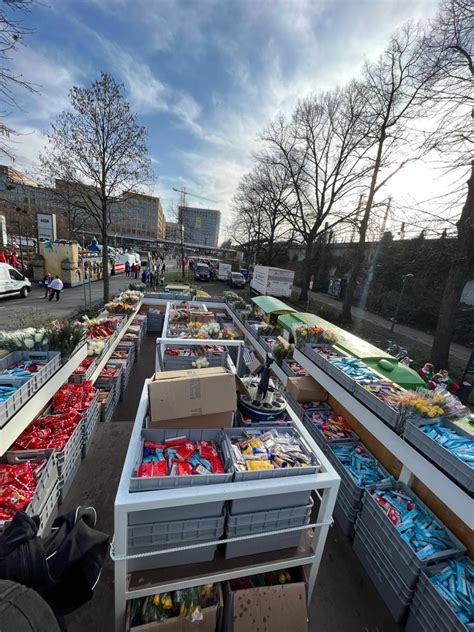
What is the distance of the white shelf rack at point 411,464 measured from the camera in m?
2.37

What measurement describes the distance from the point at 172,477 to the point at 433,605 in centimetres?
256

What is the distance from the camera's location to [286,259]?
39188 mm

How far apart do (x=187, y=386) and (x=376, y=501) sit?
8.19 ft

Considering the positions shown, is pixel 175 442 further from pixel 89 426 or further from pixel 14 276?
pixel 14 276

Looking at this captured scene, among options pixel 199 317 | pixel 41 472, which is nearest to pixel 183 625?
pixel 41 472

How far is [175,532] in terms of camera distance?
2.09m

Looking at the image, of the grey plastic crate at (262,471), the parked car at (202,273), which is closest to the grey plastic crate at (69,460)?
the grey plastic crate at (262,471)

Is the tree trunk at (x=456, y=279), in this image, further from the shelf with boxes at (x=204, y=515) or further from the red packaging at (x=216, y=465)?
the red packaging at (x=216, y=465)

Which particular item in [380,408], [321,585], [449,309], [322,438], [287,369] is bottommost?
[321,585]

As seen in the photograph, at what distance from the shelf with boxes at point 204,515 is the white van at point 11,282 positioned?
15.4m

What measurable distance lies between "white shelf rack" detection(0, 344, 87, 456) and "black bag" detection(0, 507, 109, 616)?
0.99m

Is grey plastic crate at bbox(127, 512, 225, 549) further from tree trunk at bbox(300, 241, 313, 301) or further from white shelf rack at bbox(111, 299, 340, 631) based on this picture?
tree trunk at bbox(300, 241, 313, 301)

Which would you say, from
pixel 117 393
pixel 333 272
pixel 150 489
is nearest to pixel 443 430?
pixel 150 489

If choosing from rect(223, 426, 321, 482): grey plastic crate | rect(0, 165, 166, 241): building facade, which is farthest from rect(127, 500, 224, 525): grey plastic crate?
rect(0, 165, 166, 241): building facade
